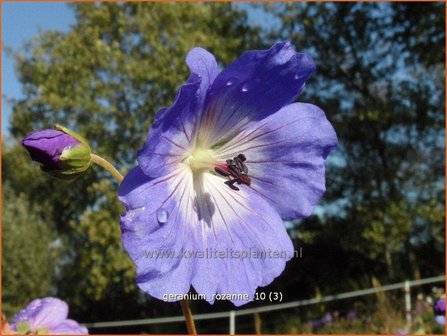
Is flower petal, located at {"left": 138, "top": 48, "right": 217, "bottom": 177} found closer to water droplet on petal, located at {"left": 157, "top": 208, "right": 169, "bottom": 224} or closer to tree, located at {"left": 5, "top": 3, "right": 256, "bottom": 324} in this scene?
water droplet on petal, located at {"left": 157, "top": 208, "right": 169, "bottom": 224}

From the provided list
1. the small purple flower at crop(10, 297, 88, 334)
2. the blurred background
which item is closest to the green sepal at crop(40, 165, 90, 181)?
the small purple flower at crop(10, 297, 88, 334)

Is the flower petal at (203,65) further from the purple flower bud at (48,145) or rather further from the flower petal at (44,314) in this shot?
the flower petal at (44,314)

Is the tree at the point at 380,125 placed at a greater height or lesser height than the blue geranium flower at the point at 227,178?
greater

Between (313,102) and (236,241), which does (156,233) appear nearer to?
(236,241)

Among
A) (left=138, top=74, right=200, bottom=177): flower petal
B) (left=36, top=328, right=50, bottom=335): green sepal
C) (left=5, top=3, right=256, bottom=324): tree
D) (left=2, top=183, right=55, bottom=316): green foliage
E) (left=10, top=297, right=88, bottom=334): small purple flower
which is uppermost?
(left=5, top=3, right=256, bottom=324): tree

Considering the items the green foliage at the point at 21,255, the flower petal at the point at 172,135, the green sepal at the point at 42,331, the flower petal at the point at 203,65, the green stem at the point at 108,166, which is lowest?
the green sepal at the point at 42,331

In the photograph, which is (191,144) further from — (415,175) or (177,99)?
(415,175)

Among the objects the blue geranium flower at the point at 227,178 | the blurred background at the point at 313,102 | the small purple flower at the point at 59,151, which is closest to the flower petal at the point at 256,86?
the blue geranium flower at the point at 227,178

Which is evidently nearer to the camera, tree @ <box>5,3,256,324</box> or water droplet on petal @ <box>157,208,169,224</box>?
water droplet on petal @ <box>157,208,169,224</box>
